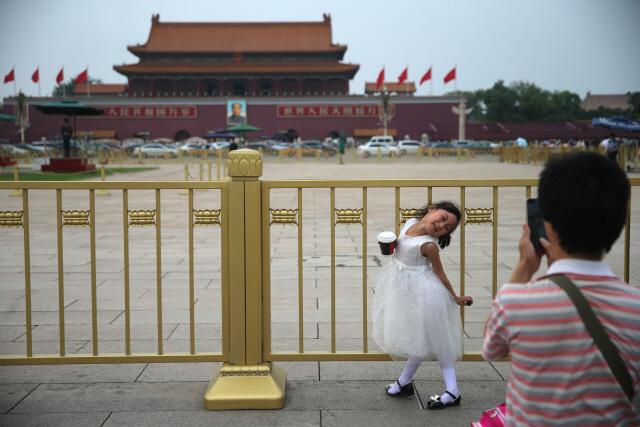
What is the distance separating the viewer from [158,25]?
1777 inches

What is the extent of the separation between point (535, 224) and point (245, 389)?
1.45 metres

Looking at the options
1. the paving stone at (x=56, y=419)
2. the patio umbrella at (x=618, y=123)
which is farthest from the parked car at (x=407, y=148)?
the paving stone at (x=56, y=419)

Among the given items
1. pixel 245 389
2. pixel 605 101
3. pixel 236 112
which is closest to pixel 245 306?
pixel 245 389

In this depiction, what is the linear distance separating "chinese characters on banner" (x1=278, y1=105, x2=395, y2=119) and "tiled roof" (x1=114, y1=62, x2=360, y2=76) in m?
2.76

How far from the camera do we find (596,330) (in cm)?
125

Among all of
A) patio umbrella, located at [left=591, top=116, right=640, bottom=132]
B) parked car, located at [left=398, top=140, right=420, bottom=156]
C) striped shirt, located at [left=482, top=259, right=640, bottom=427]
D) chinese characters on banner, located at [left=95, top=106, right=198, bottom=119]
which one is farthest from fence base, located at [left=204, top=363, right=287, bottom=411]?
chinese characters on banner, located at [left=95, top=106, right=198, bottom=119]

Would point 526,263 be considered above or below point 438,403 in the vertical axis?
above

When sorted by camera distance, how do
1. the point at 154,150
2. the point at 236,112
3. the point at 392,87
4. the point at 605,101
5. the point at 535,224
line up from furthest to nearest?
the point at 605,101 → the point at 392,87 → the point at 236,112 → the point at 154,150 → the point at 535,224

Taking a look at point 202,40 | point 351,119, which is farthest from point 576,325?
point 202,40

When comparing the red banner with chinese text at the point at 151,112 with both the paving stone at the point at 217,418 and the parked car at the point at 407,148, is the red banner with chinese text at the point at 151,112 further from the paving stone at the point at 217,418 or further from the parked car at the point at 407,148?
the paving stone at the point at 217,418

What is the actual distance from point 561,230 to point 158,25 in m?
47.9

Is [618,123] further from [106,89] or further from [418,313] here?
[106,89]

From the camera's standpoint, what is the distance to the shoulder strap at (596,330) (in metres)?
1.25

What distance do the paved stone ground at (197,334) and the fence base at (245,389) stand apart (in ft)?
0.16
